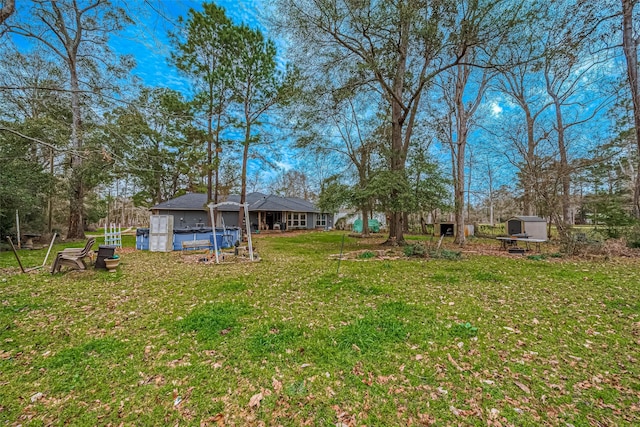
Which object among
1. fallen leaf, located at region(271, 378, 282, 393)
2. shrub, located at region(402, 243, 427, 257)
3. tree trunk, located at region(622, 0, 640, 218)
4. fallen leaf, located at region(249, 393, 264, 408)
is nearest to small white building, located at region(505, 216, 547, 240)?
tree trunk, located at region(622, 0, 640, 218)

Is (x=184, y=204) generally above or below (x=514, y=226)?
above

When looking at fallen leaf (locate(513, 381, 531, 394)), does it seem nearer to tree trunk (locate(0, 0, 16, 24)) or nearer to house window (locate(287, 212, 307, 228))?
tree trunk (locate(0, 0, 16, 24))

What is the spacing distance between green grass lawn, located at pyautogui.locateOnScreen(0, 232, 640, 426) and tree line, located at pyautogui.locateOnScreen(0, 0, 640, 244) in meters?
2.86

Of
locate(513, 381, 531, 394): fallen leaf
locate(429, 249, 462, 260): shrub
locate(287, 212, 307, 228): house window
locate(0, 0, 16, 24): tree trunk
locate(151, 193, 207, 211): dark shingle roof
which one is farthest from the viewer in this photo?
locate(287, 212, 307, 228): house window

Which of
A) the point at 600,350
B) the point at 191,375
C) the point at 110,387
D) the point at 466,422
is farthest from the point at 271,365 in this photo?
the point at 600,350

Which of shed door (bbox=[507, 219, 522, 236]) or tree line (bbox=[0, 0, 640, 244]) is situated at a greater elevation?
tree line (bbox=[0, 0, 640, 244])

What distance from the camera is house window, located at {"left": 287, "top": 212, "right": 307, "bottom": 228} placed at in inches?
1029

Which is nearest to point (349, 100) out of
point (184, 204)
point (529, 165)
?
point (529, 165)

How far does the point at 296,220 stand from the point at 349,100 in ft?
49.3

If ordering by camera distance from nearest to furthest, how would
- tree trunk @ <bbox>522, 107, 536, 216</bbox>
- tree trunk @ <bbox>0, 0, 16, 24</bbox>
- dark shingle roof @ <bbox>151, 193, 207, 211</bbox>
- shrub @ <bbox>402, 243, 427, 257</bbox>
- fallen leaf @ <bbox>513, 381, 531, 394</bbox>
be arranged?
1. fallen leaf @ <bbox>513, 381, 531, 394</bbox>
2. tree trunk @ <bbox>0, 0, 16, 24</bbox>
3. shrub @ <bbox>402, 243, 427, 257</bbox>
4. tree trunk @ <bbox>522, 107, 536, 216</bbox>
5. dark shingle roof @ <bbox>151, 193, 207, 211</bbox>

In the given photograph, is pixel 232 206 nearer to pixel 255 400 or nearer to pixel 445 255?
pixel 445 255

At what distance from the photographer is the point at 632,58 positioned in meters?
9.17

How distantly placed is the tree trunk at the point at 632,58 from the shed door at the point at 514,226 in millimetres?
4896

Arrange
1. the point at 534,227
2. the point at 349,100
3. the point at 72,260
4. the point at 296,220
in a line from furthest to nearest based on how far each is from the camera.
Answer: the point at 296,220, the point at 534,227, the point at 349,100, the point at 72,260
